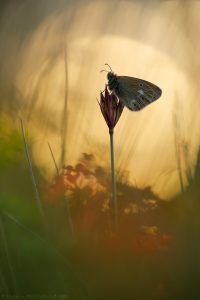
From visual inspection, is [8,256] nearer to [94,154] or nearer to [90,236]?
[90,236]

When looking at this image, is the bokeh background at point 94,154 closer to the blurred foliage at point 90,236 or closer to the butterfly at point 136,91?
the blurred foliage at point 90,236

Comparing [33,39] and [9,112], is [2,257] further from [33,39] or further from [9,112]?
[33,39]

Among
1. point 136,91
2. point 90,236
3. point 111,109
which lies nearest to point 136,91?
point 136,91

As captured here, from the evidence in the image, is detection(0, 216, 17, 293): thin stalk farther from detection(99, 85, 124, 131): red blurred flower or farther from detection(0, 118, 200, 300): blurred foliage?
detection(99, 85, 124, 131): red blurred flower

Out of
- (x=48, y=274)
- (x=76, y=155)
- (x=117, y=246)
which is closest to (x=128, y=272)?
(x=117, y=246)

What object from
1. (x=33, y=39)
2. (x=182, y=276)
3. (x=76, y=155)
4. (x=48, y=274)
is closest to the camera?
(x=48, y=274)
